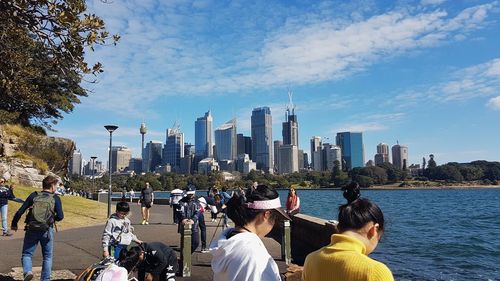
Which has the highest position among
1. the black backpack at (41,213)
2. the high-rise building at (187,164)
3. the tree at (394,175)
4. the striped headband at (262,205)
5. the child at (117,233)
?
the high-rise building at (187,164)

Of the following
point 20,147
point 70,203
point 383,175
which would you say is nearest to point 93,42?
point 70,203

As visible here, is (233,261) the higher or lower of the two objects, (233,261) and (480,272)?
the higher

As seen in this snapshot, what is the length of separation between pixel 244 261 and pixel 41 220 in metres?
5.19

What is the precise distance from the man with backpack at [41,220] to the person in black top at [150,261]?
1.85m

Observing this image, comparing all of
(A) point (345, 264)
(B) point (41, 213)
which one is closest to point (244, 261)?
(A) point (345, 264)

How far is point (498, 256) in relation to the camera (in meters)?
18.1

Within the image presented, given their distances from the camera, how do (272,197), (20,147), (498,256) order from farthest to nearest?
(20,147)
(498,256)
(272,197)

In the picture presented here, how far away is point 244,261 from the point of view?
235 centimetres

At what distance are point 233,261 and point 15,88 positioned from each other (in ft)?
18.2

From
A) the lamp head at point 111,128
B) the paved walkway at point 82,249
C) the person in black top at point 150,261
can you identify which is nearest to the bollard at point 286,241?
the paved walkway at point 82,249

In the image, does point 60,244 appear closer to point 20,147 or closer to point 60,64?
point 60,64

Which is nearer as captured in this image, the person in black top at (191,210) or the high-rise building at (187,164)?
the person in black top at (191,210)

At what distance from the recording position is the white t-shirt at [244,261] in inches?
91.1

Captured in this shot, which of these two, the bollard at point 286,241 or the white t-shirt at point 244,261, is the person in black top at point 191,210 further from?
the white t-shirt at point 244,261
